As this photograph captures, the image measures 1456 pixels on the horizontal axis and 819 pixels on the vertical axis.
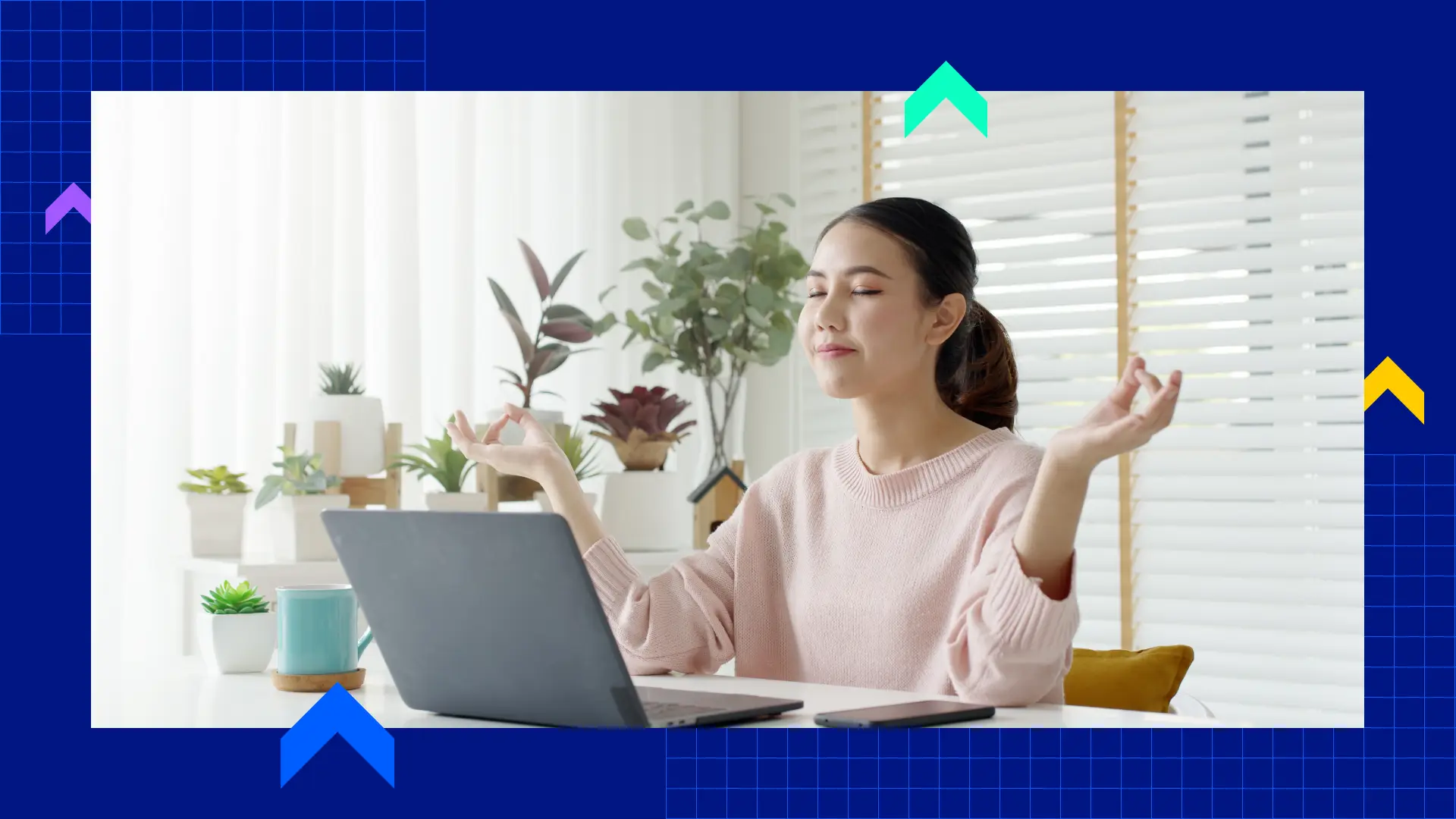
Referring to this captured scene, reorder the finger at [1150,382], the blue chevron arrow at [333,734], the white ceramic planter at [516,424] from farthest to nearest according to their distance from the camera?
the white ceramic planter at [516,424]
the finger at [1150,382]
the blue chevron arrow at [333,734]

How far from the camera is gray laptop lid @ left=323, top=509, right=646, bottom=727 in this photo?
0.99 meters

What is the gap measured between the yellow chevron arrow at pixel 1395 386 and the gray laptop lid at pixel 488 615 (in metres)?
0.54

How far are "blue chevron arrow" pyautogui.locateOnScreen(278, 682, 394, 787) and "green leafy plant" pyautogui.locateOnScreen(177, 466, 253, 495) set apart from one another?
5.53 ft

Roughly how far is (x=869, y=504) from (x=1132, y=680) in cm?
35

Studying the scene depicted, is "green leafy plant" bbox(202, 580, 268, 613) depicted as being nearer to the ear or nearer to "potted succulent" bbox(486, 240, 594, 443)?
the ear

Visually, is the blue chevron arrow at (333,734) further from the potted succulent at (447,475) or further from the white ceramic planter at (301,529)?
the potted succulent at (447,475)

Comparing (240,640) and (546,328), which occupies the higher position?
(546,328)

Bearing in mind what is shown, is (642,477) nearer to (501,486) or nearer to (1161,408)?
(501,486)

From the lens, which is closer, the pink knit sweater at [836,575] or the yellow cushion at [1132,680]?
the pink knit sweater at [836,575]

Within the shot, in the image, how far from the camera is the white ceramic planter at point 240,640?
139 centimetres

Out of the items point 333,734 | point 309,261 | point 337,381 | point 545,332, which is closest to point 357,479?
point 337,381

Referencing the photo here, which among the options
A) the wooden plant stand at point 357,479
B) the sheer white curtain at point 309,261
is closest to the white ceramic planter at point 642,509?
the wooden plant stand at point 357,479

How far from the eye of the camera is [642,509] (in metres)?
2.79

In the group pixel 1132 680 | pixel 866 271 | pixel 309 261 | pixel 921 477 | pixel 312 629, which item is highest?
pixel 309 261
